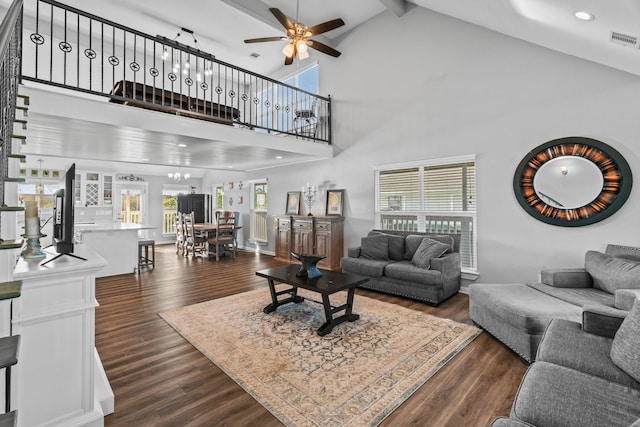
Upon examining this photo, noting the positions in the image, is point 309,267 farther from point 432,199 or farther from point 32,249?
point 432,199

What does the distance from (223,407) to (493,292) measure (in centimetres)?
264

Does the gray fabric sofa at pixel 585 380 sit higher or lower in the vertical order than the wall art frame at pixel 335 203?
lower

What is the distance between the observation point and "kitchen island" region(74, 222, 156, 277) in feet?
18.3

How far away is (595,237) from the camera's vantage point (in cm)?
361

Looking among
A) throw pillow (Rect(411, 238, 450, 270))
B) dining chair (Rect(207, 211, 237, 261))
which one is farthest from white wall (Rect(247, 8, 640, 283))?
dining chair (Rect(207, 211, 237, 261))

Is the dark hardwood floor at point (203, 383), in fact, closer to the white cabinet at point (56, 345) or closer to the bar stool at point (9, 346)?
the white cabinet at point (56, 345)

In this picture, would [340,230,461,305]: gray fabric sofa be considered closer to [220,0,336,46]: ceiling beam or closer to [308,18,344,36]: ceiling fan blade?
[308,18,344,36]: ceiling fan blade

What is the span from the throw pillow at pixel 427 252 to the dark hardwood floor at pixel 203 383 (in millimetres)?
604

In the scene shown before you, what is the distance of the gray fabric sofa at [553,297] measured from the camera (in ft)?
8.13

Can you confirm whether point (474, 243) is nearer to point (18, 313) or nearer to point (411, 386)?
point (411, 386)

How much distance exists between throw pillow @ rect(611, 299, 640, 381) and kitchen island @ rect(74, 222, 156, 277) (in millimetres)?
6605

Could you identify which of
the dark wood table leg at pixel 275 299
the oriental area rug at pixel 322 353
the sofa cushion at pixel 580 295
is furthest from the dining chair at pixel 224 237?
the sofa cushion at pixel 580 295

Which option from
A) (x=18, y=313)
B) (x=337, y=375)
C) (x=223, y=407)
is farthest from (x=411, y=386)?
(x=18, y=313)

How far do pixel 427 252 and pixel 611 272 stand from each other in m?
1.88
